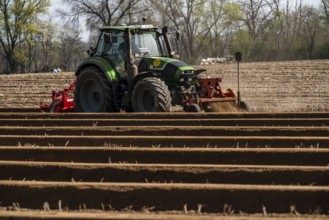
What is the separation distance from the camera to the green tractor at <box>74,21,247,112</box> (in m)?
10.4

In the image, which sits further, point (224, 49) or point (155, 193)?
point (224, 49)

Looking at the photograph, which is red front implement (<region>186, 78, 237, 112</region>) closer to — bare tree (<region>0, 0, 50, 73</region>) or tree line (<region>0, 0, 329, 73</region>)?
tree line (<region>0, 0, 329, 73</region>)

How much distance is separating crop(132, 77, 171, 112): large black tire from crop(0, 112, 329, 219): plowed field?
1.92 m

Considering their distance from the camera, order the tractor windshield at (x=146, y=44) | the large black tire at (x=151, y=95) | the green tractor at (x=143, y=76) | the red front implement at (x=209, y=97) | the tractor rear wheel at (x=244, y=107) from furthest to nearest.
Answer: the tractor rear wheel at (x=244, y=107) → the tractor windshield at (x=146, y=44) → the red front implement at (x=209, y=97) → the green tractor at (x=143, y=76) → the large black tire at (x=151, y=95)

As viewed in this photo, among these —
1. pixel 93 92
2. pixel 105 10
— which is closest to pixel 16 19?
pixel 105 10

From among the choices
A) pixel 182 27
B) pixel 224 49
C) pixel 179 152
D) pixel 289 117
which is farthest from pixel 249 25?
pixel 179 152

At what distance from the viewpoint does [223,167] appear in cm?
498

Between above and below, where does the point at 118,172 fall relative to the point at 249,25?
below

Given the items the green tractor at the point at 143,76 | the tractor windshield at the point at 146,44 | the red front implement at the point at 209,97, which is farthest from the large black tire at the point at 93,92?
the red front implement at the point at 209,97

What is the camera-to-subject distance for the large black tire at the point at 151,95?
10062mm

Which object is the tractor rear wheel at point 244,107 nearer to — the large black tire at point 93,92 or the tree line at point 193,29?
the large black tire at point 93,92

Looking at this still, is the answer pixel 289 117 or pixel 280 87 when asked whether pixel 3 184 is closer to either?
pixel 289 117

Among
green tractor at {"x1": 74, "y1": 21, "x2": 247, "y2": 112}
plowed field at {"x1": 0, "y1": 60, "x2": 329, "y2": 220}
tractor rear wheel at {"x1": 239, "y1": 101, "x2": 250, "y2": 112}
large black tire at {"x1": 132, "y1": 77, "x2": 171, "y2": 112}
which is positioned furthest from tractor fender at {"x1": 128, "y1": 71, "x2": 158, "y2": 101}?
tractor rear wheel at {"x1": 239, "y1": 101, "x2": 250, "y2": 112}

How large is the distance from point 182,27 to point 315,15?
15.4 m
